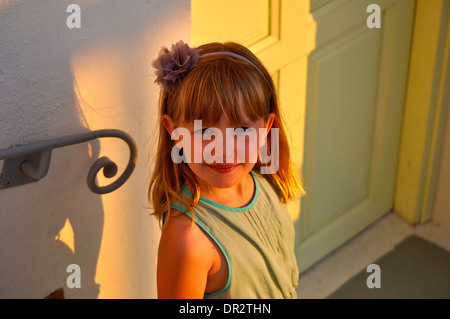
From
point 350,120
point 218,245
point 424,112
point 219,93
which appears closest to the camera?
point 219,93

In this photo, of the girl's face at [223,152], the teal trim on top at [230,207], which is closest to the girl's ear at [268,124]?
the girl's face at [223,152]

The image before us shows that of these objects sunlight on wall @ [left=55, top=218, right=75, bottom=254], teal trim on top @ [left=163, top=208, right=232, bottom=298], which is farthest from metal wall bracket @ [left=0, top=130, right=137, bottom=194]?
teal trim on top @ [left=163, top=208, right=232, bottom=298]

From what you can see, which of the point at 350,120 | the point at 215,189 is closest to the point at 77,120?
the point at 215,189

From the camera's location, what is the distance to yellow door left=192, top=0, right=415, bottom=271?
1.70 m

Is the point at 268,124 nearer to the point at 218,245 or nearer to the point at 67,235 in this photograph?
the point at 218,245

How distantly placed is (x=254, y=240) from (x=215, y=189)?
5.9 inches

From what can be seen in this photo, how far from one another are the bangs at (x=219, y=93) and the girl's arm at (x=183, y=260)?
241mm

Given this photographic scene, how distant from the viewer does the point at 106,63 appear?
128 cm

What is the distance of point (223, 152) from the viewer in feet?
3.66

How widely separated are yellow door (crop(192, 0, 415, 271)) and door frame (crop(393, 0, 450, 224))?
0.04 metres

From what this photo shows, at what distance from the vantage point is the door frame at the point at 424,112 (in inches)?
85.5

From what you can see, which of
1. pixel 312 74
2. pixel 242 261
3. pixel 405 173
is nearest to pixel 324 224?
pixel 405 173

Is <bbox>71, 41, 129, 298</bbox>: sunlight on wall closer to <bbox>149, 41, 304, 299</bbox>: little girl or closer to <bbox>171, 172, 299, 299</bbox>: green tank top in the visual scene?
<bbox>149, 41, 304, 299</bbox>: little girl
